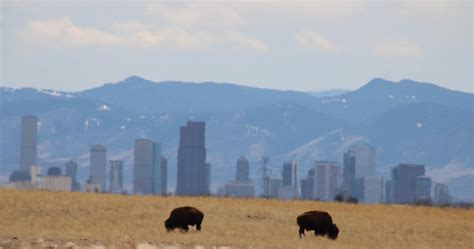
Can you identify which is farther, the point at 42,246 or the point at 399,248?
the point at 399,248

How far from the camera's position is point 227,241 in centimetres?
4259

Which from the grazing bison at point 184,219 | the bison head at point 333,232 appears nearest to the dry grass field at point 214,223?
the bison head at point 333,232

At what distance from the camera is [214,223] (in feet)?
172

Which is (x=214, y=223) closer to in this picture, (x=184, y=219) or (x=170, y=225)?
(x=184, y=219)

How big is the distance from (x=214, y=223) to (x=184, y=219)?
453 cm

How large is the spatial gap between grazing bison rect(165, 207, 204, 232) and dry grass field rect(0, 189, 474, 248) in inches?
20.7

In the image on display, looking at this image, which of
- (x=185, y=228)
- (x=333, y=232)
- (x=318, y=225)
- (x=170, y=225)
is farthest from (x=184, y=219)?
(x=333, y=232)

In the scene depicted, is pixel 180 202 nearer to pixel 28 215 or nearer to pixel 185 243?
pixel 28 215

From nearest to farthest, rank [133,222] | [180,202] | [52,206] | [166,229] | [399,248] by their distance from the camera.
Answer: [399,248] < [166,229] < [133,222] < [52,206] < [180,202]

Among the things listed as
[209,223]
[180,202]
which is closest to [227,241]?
[209,223]

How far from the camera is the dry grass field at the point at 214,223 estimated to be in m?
41.8

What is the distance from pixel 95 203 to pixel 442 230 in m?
15.4

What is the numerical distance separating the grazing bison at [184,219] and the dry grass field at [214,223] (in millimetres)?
526

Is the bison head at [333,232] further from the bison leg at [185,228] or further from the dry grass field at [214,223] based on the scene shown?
the bison leg at [185,228]
